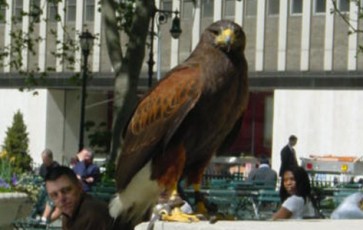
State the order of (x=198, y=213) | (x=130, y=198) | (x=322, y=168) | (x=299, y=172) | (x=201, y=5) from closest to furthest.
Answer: (x=198, y=213) → (x=130, y=198) → (x=299, y=172) → (x=322, y=168) → (x=201, y=5)

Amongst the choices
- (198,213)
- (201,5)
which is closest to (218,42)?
(198,213)

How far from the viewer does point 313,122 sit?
4772 centimetres

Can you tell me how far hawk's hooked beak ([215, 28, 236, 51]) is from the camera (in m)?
5.24

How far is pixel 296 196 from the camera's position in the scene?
9875 millimetres

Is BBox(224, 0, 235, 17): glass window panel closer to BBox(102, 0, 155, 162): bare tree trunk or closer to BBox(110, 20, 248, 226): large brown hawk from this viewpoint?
BBox(102, 0, 155, 162): bare tree trunk

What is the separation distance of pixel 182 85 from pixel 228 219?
0.79 m

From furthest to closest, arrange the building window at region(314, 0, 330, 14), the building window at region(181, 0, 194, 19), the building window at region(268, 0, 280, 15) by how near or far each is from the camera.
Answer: the building window at region(181, 0, 194, 19)
the building window at region(268, 0, 280, 15)
the building window at region(314, 0, 330, 14)

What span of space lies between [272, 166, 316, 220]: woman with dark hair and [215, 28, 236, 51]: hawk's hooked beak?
4.09 metres

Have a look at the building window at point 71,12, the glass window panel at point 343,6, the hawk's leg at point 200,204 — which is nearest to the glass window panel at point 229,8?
the glass window panel at point 343,6

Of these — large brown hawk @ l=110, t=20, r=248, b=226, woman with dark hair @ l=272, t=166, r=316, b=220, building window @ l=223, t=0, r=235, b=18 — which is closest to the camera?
large brown hawk @ l=110, t=20, r=248, b=226

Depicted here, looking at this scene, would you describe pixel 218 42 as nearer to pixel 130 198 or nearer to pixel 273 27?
pixel 130 198

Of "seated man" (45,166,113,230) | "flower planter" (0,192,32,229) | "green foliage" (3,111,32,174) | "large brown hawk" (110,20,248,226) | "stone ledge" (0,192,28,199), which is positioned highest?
"large brown hawk" (110,20,248,226)

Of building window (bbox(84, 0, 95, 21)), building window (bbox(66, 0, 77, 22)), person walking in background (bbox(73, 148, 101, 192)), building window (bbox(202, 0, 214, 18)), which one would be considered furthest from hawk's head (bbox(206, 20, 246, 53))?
building window (bbox(66, 0, 77, 22))

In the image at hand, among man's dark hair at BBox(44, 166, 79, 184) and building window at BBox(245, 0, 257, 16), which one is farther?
building window at BBox(245, 0, 257, 16)
